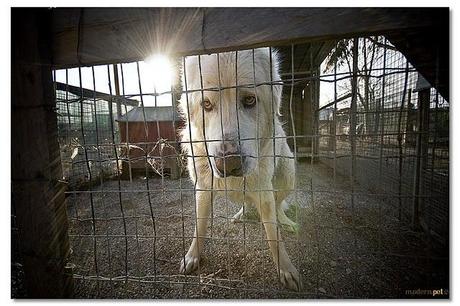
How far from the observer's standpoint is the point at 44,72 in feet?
4.42

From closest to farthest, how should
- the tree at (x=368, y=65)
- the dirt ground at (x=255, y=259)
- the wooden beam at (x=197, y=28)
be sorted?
the wooden beam at (x=197, y=28) → the dirt ground at (x=255, y=259) → the tree at (x=368, y=65)

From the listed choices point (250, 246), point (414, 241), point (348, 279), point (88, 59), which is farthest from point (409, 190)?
point (88, 59)

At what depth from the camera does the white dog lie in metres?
1.66

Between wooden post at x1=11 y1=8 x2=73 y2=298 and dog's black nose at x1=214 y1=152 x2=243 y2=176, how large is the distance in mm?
997

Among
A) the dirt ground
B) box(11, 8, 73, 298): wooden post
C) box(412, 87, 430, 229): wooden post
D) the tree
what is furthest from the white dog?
box(412, 87, 430, 229): wooden post

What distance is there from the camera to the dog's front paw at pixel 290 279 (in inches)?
74.0

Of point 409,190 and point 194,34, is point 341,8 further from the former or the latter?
point 409,190

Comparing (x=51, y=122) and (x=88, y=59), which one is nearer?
(x=88, y=59)

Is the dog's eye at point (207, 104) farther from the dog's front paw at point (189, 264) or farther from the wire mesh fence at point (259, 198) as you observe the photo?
the dog's front paw at point (189, 264)

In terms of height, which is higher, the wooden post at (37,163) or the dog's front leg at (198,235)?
the wooden post at (37,163)

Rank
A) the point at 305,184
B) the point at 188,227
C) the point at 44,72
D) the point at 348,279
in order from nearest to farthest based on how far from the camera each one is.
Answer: the point at 44,72, the point at 348,279, the point at 188,227, the point at 305,184

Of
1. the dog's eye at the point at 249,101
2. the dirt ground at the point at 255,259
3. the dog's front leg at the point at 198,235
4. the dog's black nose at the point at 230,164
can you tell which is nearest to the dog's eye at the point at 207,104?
the dog's eye at the point at 249,101

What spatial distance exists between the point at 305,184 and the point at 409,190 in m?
2.48

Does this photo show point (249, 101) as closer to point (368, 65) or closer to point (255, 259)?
point (255, 259)
